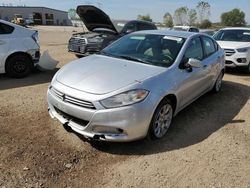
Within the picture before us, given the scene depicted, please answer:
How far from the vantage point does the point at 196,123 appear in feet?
17.2

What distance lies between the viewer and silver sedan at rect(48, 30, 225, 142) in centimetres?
378

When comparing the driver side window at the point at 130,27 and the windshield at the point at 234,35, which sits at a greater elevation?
the windshield at the point at 234,35

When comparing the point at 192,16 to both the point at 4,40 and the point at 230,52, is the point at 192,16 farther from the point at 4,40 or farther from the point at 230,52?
the point at 4,40

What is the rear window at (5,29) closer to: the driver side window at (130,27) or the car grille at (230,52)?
the driver side window at (130,27)

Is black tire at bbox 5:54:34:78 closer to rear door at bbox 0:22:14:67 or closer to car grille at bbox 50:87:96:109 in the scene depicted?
rear door at bbox 0:22:14:67

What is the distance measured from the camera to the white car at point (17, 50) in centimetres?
764

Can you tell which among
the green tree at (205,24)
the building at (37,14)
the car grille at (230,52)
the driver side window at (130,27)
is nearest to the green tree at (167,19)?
the green tree at (205,24)

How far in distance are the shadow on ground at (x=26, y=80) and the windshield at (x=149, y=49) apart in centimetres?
284

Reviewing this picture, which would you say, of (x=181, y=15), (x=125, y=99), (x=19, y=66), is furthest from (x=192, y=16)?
(x=125, y=99)

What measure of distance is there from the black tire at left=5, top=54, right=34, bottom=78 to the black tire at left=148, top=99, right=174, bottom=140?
4.95 m

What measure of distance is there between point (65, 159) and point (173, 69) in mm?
2106

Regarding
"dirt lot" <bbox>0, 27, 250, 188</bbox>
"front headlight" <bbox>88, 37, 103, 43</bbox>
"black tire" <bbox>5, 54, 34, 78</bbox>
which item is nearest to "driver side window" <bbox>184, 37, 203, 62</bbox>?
"dirt lot" <bbox>0, 27, 250, 188</bbox>

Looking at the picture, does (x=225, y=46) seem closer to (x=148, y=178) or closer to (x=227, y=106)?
(x=227, y=106)

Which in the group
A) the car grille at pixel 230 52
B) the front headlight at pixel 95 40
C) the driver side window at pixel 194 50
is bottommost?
the front headlight at pixel 95 40
